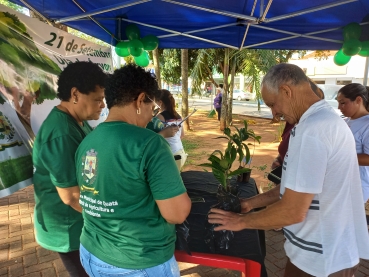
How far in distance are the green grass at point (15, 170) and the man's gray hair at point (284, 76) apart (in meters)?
1.62

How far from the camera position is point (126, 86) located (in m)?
1.04

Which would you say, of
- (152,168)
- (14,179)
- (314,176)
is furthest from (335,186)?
(14,179)

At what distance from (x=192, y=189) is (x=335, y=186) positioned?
4.29 feet

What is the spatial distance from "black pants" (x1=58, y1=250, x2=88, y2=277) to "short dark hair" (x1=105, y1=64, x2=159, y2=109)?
895 millimetres

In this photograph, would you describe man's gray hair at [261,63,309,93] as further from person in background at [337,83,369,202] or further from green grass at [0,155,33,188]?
green grass at [0,155,33,188]

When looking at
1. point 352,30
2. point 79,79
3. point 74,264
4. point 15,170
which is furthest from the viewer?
point 352,30

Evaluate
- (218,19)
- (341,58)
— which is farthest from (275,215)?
(341,58)

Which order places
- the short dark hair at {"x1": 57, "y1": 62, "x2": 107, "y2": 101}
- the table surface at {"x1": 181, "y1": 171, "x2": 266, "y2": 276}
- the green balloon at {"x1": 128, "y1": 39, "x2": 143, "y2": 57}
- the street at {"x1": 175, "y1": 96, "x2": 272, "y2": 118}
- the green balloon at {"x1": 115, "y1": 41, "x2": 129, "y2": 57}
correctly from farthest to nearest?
the street at {"x1": 175, "y1": 96, "x2": 272, "y2": 118}
the green balloon at {"x1": 115, "y1": 41, "x2": 129, "y2": 57}
the green balloon at {"x1": 128, "y1": 39, "x2": 143, "y2": 57}
the table surface at {"x1": 181, "y1": 171, "x2": 266, "y2": 276}
the short dark hair at {"x1": 57, "y1": 62, "x2": 107, "y2": 101}

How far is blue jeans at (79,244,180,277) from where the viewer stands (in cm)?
103

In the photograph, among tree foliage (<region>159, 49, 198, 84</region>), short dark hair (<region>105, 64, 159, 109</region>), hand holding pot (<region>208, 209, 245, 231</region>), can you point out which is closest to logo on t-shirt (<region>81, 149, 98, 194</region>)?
short dark hair (<region>105, 64, 159, 109</region>)

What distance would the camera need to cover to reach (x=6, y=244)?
292 cm

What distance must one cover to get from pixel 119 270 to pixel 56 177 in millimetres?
500

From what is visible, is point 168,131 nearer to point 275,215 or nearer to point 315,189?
point 275,215

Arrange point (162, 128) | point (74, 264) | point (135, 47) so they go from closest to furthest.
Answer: point (74, 264) < point (162, 128) < point (135, 47)
